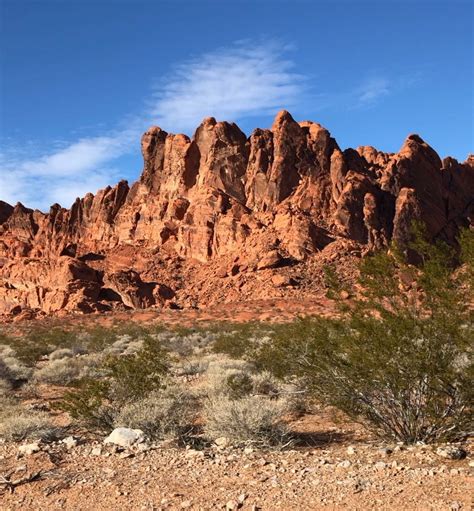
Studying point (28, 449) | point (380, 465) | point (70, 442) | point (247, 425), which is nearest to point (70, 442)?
point (70, 442)

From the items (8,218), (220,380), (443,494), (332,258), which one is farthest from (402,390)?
(8,218)

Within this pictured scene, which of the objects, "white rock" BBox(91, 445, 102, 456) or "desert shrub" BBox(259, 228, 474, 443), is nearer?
"desert shrub" BBox(259, 228, 474, 443)

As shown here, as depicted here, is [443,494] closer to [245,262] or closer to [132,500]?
[132,500]

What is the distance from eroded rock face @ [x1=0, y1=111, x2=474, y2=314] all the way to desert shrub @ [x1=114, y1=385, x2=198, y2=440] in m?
44.4

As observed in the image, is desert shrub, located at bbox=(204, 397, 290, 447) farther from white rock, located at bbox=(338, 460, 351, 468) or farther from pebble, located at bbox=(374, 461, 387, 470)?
pebble, located at bbox=(374, 461, 387, 470)

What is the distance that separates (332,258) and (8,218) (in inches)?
2302

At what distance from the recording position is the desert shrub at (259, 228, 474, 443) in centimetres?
803

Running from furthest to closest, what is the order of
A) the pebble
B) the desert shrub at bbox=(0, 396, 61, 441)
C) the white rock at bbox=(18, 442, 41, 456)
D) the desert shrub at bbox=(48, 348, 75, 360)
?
the desert shrub at bbox=(48, 348, 75, 360) < the desert shrub at bbox=(0, 396, 61, 441) < the white rock at bbox=(18, 442, 41, 456) < the pebble

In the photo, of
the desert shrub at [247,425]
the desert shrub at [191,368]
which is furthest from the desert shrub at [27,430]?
the desert shrub at [191,368]

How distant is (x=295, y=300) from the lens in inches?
2042

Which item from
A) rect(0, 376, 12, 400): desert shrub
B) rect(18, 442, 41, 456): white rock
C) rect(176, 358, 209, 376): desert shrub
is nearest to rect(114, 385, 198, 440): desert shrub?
rect(18, 442, 41, 456): white rock

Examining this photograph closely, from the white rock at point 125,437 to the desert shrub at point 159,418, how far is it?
277 mm

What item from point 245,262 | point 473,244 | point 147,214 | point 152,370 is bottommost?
point 152,370

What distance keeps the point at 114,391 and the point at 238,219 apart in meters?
53.1
